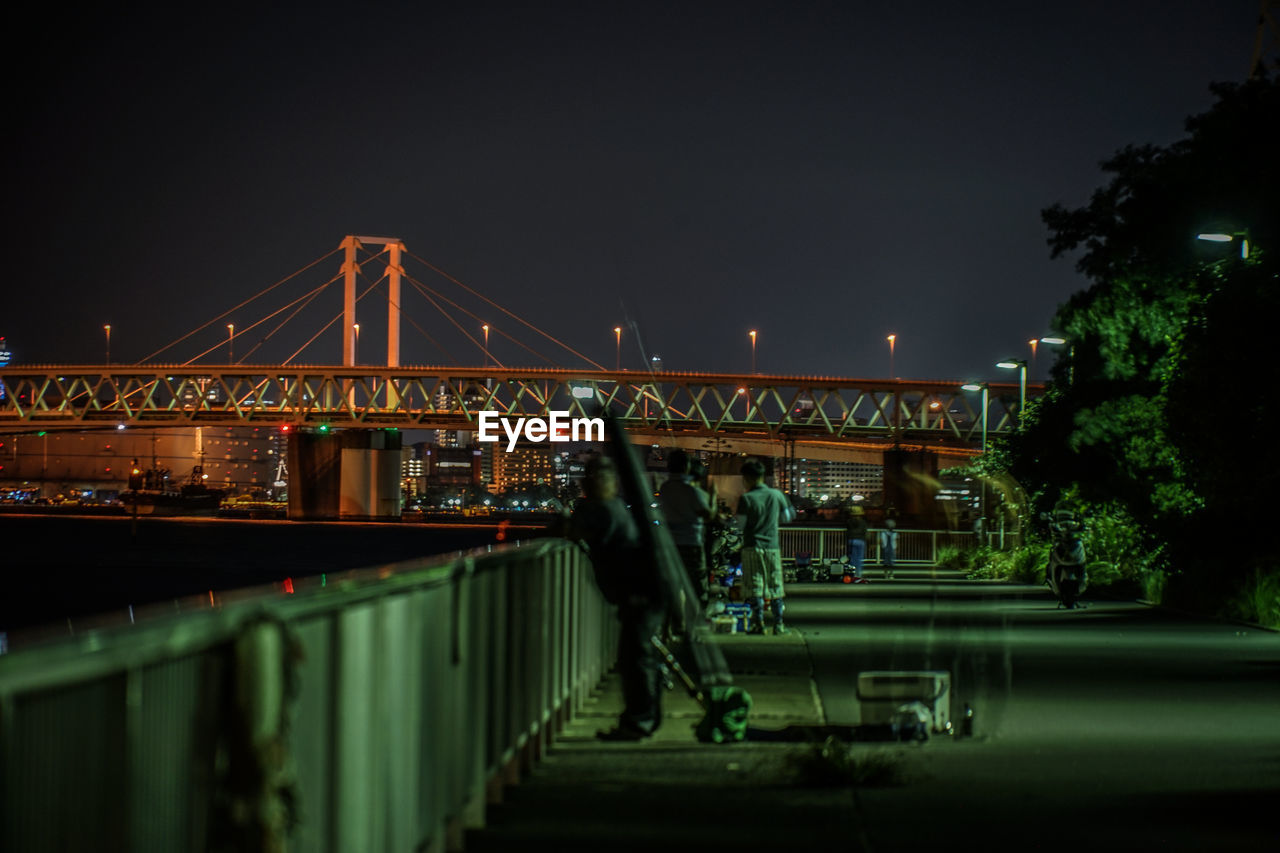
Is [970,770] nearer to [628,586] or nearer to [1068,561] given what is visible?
[628,586]

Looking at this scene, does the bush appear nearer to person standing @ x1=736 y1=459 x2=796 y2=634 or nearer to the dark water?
the dark water

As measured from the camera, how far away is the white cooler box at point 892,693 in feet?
29.7

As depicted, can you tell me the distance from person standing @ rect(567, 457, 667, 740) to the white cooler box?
1369mm

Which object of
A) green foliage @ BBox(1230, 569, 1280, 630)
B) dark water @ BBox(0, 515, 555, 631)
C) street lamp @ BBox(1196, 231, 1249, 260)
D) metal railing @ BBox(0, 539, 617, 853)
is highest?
street lamp @ BBox(1196, 231, 1249, 260)

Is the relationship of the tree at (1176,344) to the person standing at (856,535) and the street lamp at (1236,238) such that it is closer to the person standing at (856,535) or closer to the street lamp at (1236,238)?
the street lamp at (1236,238)

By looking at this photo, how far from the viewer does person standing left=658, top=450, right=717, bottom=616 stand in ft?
42.7

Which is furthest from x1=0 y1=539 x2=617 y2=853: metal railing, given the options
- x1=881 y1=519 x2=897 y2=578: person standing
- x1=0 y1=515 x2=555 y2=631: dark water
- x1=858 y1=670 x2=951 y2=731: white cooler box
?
x1=881 y1=519 x2=897 y2=578: person standing

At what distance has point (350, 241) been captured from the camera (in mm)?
106938

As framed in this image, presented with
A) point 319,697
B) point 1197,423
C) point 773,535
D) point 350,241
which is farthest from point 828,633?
point 350,241

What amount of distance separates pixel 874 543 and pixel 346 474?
2126 inches

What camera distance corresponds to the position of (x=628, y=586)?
8.62 m

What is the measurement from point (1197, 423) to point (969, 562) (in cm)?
1775

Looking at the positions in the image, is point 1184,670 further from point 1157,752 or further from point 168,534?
point 168,534

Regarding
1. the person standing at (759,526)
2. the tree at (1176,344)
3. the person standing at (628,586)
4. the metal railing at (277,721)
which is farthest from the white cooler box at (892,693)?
the tree at (1176,344)
